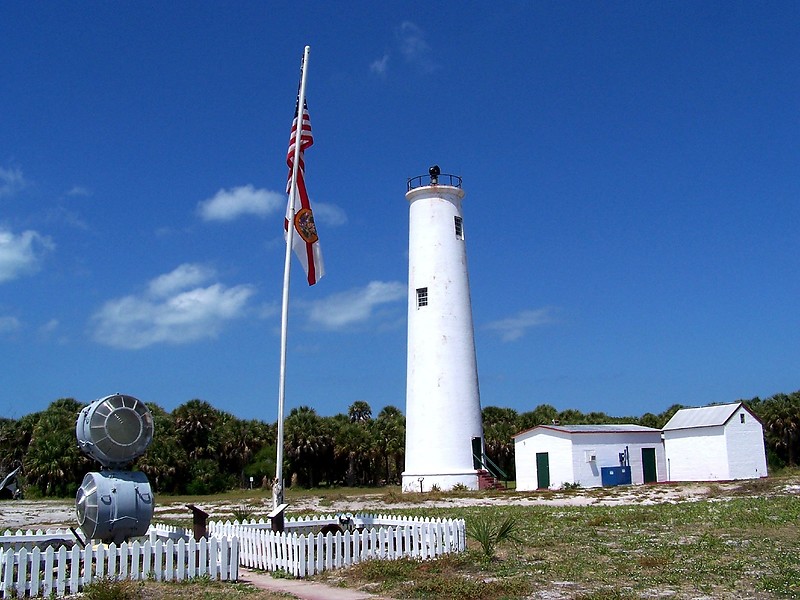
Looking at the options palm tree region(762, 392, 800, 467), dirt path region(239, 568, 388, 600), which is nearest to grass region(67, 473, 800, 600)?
→ dirt path region(239, 568, 388, 600)

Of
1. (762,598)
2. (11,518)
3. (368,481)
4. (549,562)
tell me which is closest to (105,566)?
(549,562)

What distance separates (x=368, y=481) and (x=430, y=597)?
48.6 m

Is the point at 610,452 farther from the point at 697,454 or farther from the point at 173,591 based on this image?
the point at 173,591

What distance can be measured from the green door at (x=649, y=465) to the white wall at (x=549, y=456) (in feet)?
15.1

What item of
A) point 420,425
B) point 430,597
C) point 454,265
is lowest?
point 430,597

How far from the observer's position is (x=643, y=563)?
12148 millimetres

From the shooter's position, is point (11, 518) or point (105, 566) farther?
point (11, 518)

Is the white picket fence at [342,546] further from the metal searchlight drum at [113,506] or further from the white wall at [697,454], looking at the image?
the white wall at [697,454]

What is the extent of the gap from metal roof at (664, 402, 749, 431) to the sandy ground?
4377 mm

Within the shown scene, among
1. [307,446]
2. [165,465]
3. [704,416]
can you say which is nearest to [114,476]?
[704,416]

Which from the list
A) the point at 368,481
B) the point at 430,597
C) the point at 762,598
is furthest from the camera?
the point at 368,481

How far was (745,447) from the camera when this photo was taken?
36.0 metres

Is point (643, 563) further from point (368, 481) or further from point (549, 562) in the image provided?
point (368, 481)

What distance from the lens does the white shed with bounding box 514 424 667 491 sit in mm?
35094
